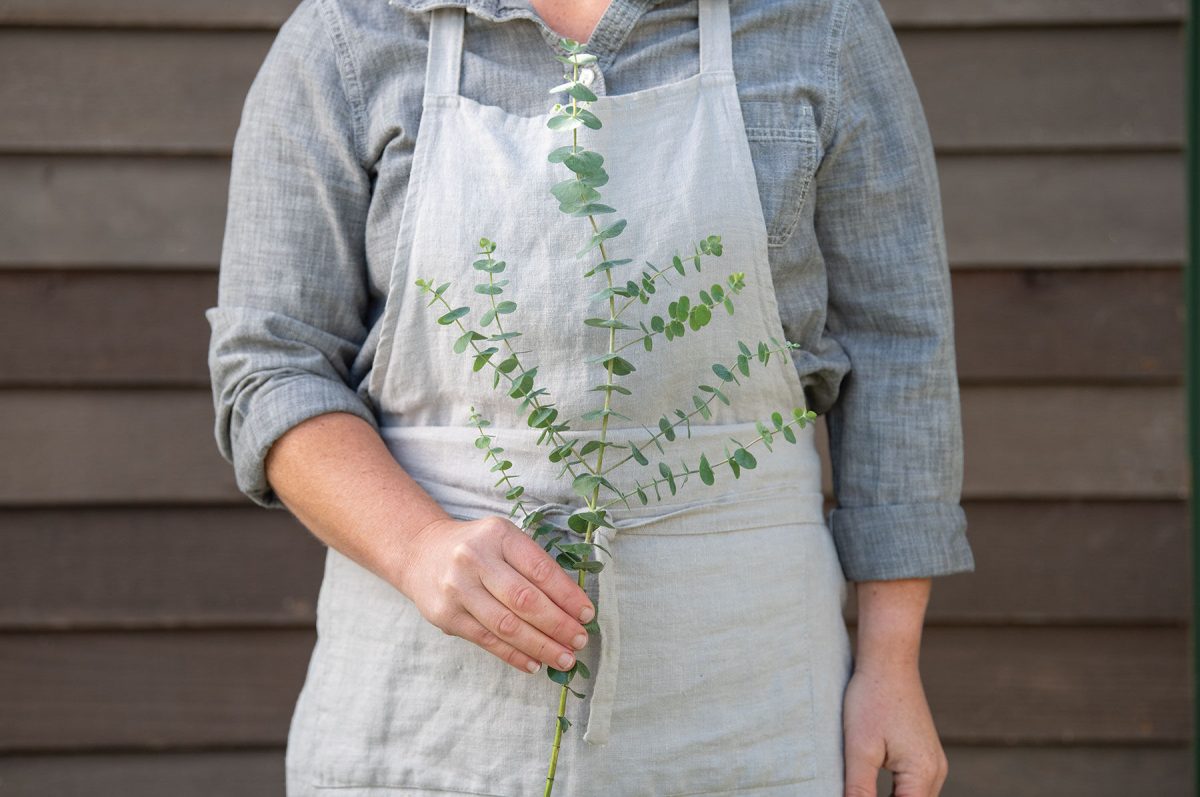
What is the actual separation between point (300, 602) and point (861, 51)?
116cm

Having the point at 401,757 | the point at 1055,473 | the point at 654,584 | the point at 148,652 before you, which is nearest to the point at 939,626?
the point at 1055,473

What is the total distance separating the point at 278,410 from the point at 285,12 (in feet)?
3.00

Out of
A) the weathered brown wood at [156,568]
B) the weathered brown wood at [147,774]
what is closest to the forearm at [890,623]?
the weathered brown wood at [156,568]

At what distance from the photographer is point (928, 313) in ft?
3.68

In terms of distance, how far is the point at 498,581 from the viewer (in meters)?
0.85

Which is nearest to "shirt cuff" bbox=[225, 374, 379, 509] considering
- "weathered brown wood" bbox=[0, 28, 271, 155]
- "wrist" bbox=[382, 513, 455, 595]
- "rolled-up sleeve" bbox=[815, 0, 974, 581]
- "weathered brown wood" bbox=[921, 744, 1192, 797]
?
"wrist" bbox=[382, 513, 455, 595]

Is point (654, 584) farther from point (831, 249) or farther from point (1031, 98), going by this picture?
point (1031, 98)

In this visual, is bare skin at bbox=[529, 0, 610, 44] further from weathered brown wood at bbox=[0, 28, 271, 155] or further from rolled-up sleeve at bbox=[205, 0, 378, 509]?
weathered brown wood at bbox=[0, 28, 271, 155]

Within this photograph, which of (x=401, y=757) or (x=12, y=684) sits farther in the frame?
(x=12, y=684)

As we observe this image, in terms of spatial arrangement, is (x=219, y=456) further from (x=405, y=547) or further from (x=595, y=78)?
(x=595, y=78)

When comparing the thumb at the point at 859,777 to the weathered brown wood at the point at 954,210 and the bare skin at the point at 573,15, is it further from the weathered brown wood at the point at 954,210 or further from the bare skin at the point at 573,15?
the weathered brown wood at the point at 954,210

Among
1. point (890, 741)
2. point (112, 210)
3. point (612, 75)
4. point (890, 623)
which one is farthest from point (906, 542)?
point (112, 210)

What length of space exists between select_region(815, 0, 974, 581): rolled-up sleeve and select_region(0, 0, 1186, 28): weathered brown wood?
639 mm

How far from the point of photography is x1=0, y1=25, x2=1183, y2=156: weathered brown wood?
1.67m
